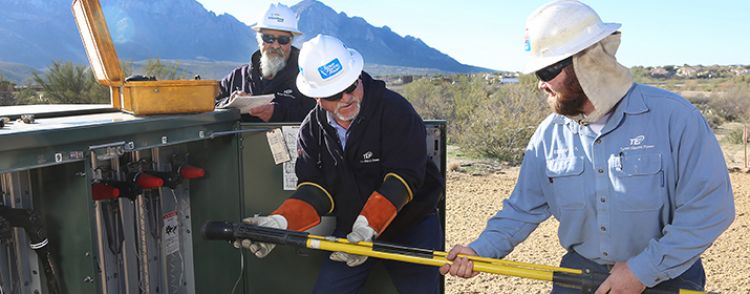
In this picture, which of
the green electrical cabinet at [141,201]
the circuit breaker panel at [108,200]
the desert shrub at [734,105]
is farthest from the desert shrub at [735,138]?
the circuit breaker panel at [108,200]

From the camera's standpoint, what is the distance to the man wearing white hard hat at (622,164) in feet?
8.32

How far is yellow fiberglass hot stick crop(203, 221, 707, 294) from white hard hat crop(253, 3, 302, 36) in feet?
7.50

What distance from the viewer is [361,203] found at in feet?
12.4

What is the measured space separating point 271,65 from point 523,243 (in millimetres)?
3696

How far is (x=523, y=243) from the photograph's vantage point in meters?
7.38

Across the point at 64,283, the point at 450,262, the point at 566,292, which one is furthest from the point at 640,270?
the point at 64,283

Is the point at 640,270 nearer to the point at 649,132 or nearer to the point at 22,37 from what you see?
the point at 649,132

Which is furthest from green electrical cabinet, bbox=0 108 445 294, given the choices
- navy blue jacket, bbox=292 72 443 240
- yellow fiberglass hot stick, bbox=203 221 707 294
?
yellow fiberglass hot stick, bbox=203 221 707 294

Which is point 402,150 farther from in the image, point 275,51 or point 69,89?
point 69,89

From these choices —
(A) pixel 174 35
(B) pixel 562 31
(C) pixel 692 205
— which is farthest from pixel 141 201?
(A) pixel 174 35

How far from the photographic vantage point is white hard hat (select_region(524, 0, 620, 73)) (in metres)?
2.61

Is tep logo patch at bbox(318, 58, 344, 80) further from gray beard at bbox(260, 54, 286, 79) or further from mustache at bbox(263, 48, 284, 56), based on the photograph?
mustache at bbox(263, 48, 284, 56)

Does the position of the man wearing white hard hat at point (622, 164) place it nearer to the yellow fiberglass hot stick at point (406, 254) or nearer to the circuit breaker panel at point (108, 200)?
the yellow fiberglass hot stick at point (406, 254)

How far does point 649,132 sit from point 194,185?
267cm
